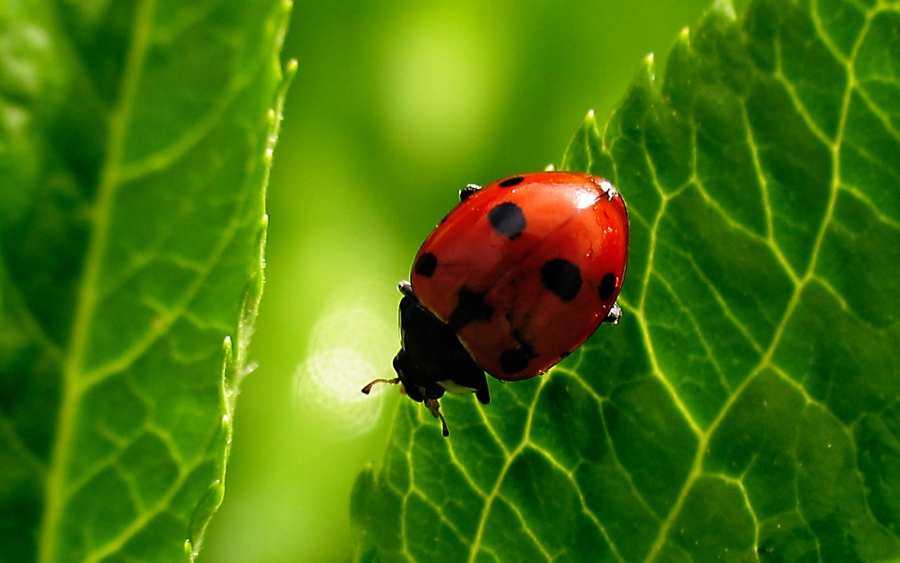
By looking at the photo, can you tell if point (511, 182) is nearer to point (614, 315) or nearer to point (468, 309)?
point (468, 309)

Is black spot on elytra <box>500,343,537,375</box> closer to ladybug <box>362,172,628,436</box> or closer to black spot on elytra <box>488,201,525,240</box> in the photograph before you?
ladybug <box>362,172,628,436</box>

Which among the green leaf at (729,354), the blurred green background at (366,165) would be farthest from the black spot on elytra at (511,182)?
the blurred green background at (366,165)

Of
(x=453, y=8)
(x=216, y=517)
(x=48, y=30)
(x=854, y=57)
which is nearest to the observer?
(x=48, y=30)

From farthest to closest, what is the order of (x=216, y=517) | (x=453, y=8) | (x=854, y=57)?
(x=453, y=8) → (x=216, y=517) → (x=854, y=57)

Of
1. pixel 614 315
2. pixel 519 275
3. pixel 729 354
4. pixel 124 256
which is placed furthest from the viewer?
pixel 519 275

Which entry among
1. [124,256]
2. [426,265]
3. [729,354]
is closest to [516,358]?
[426,265]

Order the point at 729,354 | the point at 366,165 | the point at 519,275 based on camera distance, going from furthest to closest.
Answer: the point at 366,165
the point at 519,275
the point at 729,354

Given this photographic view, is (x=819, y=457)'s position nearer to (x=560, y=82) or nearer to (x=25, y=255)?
(x=25, y=255)

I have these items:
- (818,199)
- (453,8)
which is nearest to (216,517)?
(453,8)
